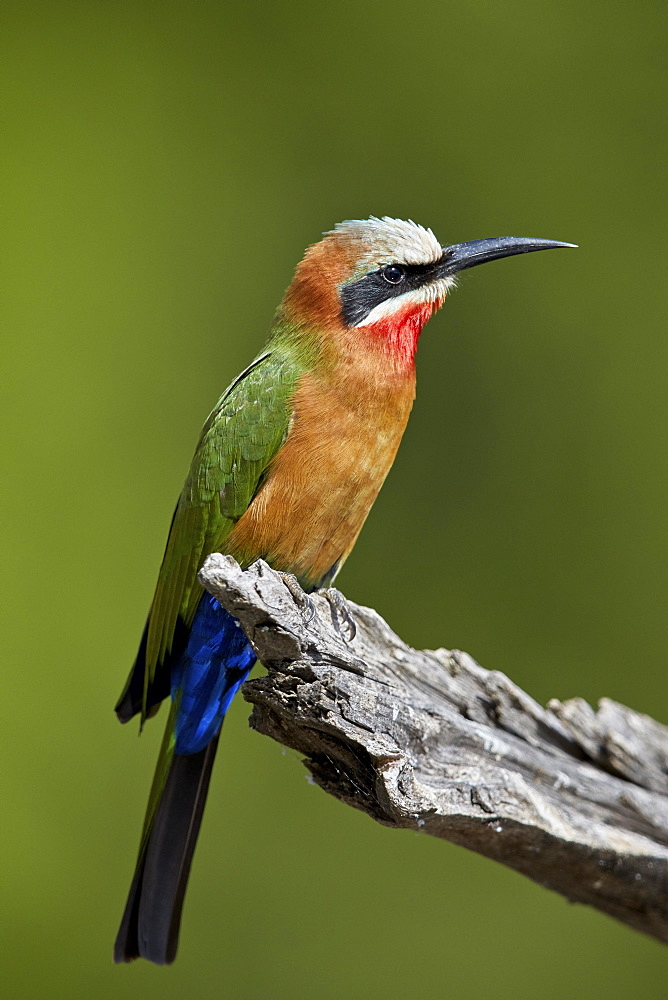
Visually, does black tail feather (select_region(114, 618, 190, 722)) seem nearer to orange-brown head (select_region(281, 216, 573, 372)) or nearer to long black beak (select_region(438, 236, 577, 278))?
orange-brown head (select_region(281, 216, 573, 372))

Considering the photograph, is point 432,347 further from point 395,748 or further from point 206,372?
point 395,748

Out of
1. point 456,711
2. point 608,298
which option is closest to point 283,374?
point 456,711

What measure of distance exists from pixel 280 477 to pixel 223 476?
125mm

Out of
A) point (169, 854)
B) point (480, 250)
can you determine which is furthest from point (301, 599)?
point (480, 250)

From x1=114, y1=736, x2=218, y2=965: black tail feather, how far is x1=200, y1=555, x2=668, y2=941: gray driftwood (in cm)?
43

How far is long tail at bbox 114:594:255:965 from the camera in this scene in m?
2.25

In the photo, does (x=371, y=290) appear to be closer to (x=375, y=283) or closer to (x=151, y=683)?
(x=375, y=283)

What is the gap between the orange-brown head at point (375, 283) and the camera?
2.29 m

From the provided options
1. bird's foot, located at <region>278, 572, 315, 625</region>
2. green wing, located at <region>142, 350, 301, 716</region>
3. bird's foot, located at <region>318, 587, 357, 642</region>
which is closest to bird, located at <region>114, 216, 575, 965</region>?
green wing, located at <region>142, 350, 301, 716</region>

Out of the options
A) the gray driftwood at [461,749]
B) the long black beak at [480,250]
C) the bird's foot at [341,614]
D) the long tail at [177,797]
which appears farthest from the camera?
the long black beak at [480,250]

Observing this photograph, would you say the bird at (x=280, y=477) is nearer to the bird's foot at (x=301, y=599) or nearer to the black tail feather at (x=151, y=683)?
the black tail feather at (x=151, y=683)

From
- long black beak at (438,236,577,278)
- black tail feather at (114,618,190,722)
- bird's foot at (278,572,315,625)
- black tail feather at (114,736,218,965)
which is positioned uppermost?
long black beak at (438,236,577,278)

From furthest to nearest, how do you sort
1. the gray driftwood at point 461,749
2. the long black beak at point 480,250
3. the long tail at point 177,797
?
the long black beak at point 480,250 < the long tail at point 177,797 < the gray driftwood at point 461,749

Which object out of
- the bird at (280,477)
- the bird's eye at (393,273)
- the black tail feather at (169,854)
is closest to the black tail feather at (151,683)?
the bird at (280,477)
